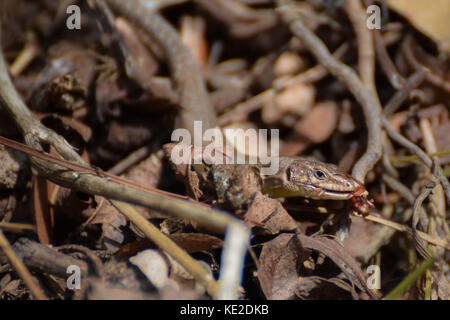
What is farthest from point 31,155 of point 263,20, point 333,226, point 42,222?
point 263,20

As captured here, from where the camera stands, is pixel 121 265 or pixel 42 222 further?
pixel 42 222

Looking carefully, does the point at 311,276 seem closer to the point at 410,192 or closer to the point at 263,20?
the point at 410,192

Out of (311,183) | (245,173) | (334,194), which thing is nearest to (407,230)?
(334,194)

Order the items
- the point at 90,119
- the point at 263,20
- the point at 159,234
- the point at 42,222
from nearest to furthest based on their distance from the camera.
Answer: the point at 159,234, the point at 42,222, the point at 90,119, the point at 263,20

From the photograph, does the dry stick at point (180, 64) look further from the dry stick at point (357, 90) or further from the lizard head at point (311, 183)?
the dry stick at point (357, 90)

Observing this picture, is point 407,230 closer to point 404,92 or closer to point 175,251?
point 404,92

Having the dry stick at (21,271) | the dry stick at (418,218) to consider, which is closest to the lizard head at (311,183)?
the dry stick at (418,218)

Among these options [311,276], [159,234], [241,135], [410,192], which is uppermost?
[241,135]
